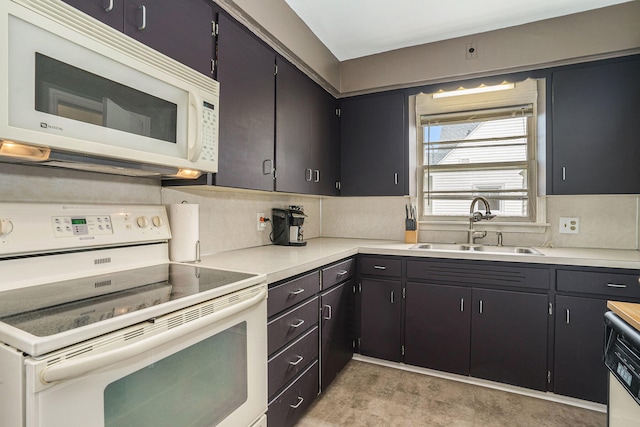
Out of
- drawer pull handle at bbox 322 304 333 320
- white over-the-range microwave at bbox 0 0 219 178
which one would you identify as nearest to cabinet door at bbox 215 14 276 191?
white over-the-range microwave at bbox 0 0 219 178

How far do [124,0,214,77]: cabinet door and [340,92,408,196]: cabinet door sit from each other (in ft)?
5.20

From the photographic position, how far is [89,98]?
1033 millimetres

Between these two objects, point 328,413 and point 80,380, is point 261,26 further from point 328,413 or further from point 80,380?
point 328,413

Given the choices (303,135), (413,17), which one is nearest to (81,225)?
(303,135)

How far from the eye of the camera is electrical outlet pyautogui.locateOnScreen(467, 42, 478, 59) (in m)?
2.49

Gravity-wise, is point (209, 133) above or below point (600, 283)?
above

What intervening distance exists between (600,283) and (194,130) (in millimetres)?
2310

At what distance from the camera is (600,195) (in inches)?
90.1

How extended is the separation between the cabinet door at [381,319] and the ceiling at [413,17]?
73.8 inches

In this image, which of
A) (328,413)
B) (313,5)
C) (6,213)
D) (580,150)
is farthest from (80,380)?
(580,150)

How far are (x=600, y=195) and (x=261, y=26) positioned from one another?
249 centimetres

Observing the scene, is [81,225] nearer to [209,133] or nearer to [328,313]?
[209,133]

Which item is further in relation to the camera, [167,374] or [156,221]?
[156,221]

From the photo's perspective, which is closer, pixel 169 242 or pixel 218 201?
pixel 169 242
